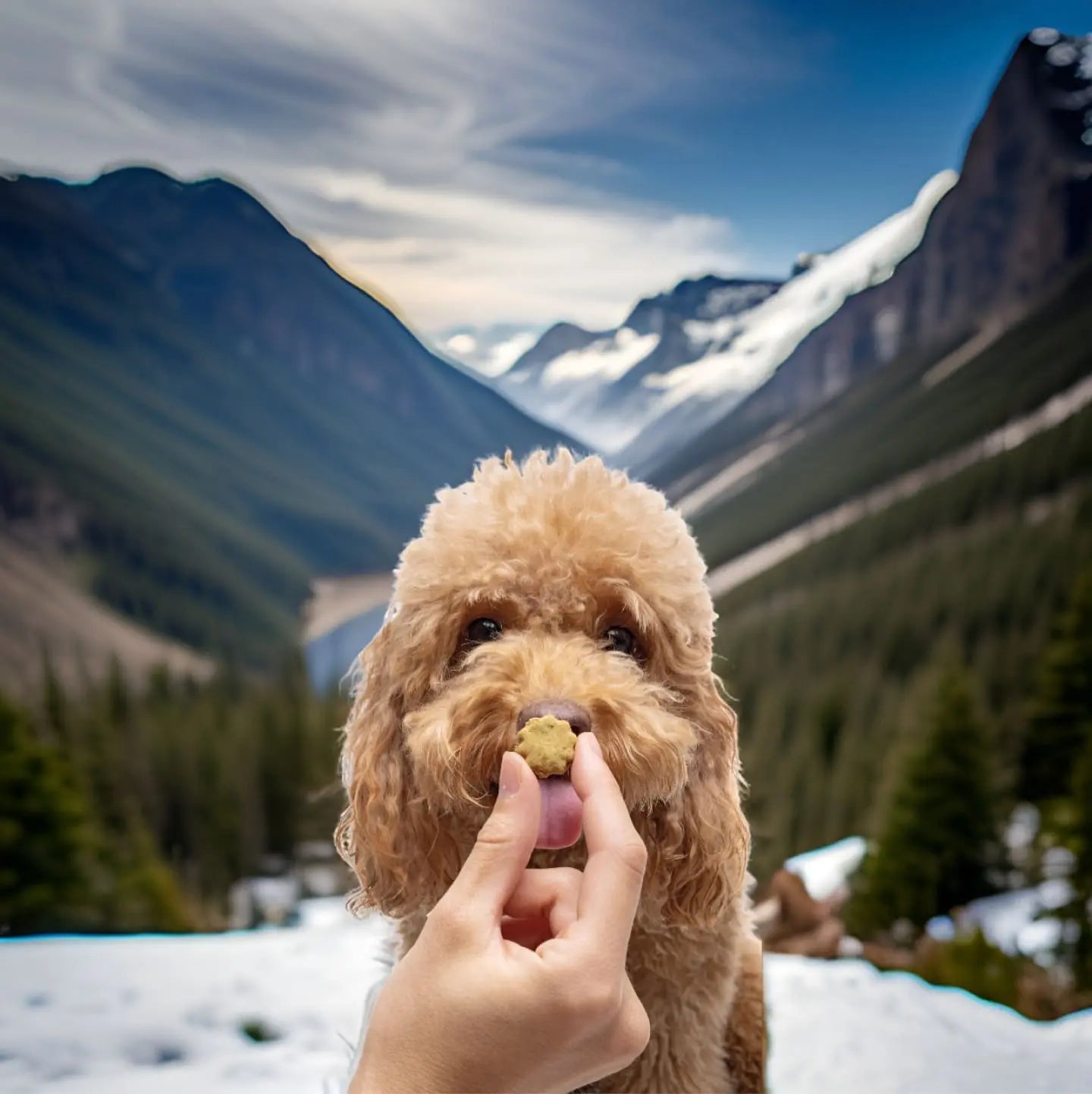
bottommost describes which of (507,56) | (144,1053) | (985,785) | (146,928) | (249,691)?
(985,785)

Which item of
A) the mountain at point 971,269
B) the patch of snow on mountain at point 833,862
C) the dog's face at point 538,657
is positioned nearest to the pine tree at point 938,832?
the patch of snow on mountain at point 833,862

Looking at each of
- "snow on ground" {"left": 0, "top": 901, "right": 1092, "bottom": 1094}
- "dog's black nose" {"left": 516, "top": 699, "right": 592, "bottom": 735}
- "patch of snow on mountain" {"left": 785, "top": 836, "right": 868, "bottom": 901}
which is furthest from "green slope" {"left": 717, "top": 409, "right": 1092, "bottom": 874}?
"dog's black nose" {"left": 516, "top": 699, "right": 592, "bottom": 735}

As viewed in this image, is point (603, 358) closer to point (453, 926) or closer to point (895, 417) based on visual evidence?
point (453, 926)

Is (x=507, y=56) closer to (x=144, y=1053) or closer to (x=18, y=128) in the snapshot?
(x=18, y=128)

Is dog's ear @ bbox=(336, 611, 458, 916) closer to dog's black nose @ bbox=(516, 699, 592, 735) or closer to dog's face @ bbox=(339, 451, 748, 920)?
dog's face @ bbox=(339, 451, 748, 920)

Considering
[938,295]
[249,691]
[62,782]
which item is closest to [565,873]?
[62,782]

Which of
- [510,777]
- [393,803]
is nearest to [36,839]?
[393,803]
